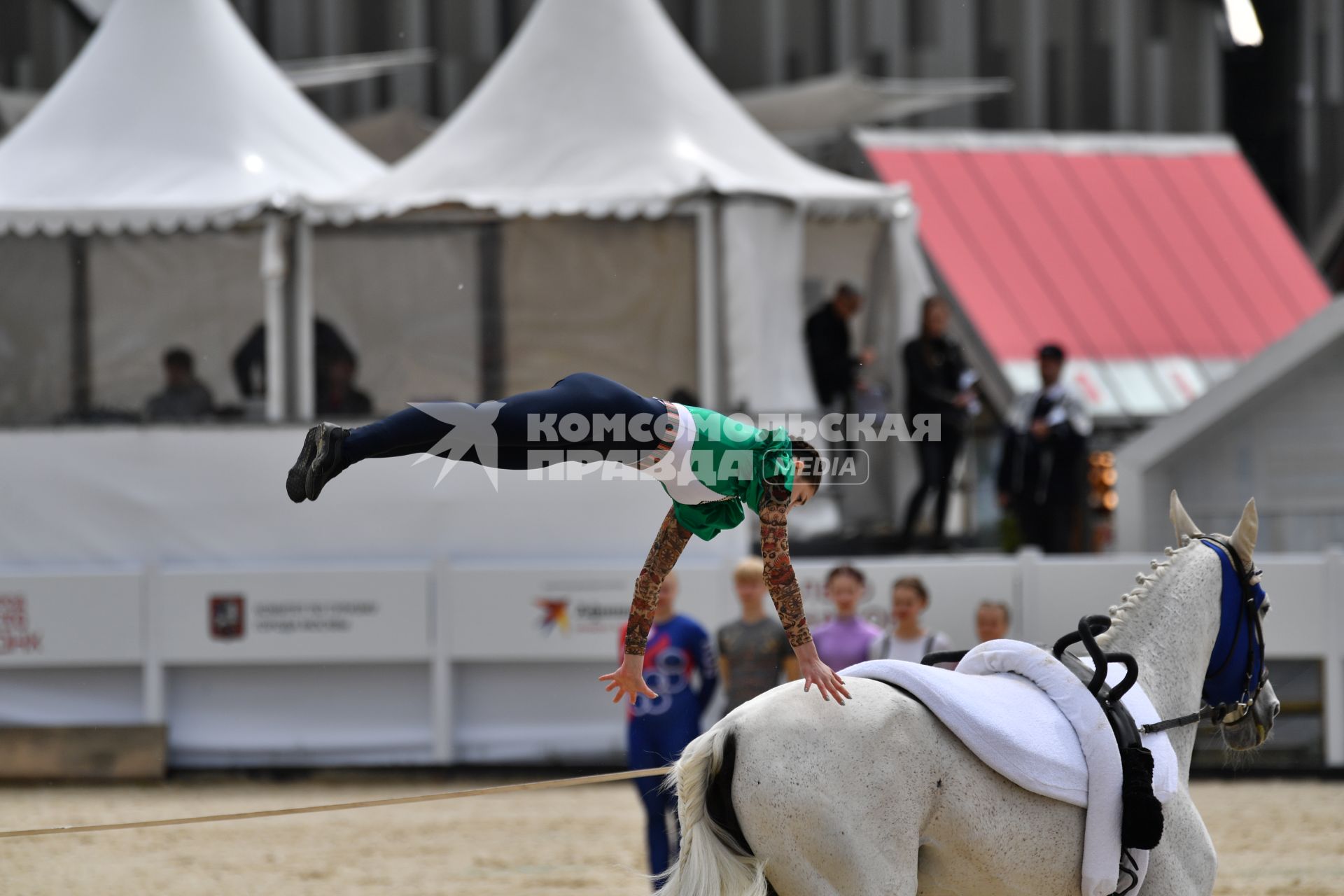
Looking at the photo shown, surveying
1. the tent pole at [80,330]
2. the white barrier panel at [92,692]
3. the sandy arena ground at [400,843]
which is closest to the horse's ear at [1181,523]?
the sandy arena ground at [400,843]

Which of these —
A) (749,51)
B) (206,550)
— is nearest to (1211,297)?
(749,51)

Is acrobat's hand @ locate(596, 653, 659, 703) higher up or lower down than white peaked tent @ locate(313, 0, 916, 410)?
lower down

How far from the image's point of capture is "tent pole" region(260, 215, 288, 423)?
39.4ft

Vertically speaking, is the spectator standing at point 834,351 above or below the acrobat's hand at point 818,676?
above

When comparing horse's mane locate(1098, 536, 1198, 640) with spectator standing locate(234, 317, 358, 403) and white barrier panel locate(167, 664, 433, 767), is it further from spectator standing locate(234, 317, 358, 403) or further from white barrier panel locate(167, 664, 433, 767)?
spectator standing locate(234, 317, 358, 403)

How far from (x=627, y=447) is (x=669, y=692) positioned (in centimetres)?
330

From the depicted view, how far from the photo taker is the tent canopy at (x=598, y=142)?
1212 centimetres

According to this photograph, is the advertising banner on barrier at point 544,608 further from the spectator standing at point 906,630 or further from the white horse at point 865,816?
the white horse at point 865,816

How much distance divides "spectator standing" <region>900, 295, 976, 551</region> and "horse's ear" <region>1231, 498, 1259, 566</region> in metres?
6.54

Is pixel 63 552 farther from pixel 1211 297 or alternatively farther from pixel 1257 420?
pixel 1211 297

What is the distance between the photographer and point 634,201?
39.5ft

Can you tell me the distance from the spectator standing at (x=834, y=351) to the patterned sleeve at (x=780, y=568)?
7697 mm

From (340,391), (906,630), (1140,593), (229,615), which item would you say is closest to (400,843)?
(229,615)

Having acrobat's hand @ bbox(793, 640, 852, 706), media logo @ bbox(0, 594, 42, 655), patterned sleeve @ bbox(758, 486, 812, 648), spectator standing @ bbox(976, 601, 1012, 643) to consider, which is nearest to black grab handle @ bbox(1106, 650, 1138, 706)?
acrobat's hand @ bbox(793, 640, 852, 706)
